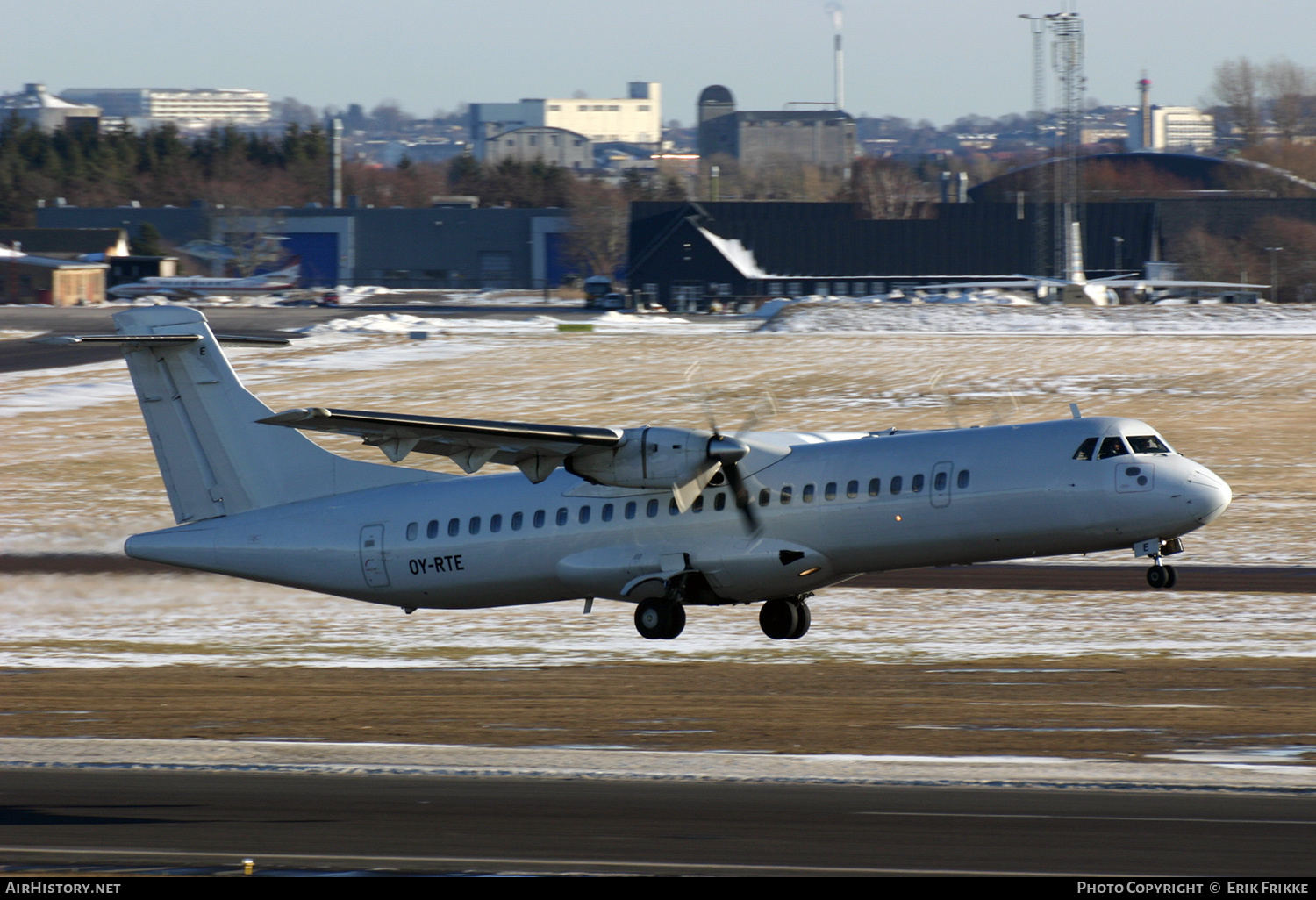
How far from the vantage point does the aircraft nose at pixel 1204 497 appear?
2253 cm

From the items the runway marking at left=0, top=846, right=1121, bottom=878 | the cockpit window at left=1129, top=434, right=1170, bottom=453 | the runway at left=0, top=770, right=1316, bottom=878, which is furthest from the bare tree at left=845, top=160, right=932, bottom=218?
the runway marking at left=0, top=846, right=1121, bottom=878

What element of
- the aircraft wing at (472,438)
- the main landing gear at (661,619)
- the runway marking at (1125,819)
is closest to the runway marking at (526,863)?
the runway marking at (1125,819)

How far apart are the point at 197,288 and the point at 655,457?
110913 millimetres

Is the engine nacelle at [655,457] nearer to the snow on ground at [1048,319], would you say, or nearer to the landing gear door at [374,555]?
the landing gear door at [374,555]

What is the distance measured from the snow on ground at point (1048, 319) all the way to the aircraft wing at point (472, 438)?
63.4 m

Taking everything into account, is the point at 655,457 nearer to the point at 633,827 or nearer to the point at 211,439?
the point at 633,827

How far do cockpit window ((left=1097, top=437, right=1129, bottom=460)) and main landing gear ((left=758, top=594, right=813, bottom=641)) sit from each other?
619cm

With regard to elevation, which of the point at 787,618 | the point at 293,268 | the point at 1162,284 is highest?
Result: the point at 293,268

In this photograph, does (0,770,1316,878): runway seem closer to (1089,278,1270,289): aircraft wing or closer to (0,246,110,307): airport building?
(1089,278,1270,289): aircraft wing

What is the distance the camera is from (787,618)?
27.0 m

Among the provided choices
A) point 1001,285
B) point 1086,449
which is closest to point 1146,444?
point 1086,449

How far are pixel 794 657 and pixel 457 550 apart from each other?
797 cm

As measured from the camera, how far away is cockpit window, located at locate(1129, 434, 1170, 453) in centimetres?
2338
